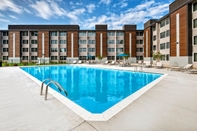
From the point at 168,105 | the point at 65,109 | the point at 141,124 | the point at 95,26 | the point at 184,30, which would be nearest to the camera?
the point at 141,124

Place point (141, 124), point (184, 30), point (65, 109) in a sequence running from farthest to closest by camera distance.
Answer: point (184, 30) < point (65, 109) < point (141, 124)

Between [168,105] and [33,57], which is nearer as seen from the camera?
[168,105]

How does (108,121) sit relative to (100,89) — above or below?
above

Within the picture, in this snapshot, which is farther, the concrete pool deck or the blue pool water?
the blue pool water

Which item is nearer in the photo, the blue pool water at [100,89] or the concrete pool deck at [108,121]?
the concrete pool deck at [108,121]

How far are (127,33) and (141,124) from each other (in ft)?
127

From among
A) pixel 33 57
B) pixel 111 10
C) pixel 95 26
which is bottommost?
pixel 33 57

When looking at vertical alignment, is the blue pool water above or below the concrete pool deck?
below

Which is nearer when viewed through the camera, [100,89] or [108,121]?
[108,121]

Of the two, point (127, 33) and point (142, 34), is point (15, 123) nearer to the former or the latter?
point (127, 33)

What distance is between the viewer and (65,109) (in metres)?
3.74

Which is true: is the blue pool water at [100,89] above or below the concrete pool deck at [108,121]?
below

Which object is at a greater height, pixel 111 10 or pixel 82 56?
pixel 111 10

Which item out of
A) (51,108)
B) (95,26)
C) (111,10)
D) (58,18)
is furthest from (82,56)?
(51,108)
